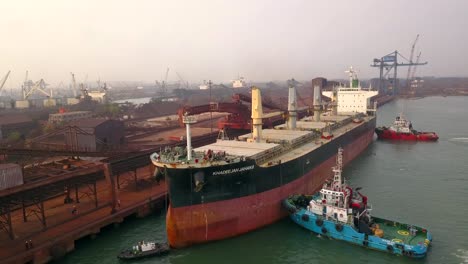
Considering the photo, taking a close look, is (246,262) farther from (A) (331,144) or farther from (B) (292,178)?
(A) (331,144)

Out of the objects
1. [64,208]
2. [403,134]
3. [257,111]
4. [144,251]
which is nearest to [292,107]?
[257,111]

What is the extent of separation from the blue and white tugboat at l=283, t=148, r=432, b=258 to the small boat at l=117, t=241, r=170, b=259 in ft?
22.2

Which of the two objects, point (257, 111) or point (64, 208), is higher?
point (257, 111)

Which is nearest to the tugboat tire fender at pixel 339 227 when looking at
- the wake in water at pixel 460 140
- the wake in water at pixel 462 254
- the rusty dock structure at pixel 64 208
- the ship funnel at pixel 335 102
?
the wake in water at pixel 462 254

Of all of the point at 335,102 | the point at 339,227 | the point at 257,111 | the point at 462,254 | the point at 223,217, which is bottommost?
the point at 462,254

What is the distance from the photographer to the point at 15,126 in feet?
161

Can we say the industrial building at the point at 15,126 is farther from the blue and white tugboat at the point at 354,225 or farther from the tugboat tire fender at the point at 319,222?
the tugboat tire fender at the point at 319,222

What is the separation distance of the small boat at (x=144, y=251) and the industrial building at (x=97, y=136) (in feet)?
52.4

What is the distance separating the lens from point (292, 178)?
20844 millimetres

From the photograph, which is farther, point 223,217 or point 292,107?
point 292,107

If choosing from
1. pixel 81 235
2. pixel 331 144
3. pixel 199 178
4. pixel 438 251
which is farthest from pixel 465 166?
pixel 81 235

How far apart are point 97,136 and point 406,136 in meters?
36.2

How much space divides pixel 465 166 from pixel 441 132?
21.8 metres

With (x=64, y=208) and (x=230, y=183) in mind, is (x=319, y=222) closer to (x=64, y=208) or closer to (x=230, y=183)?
(x=230, y=183)
